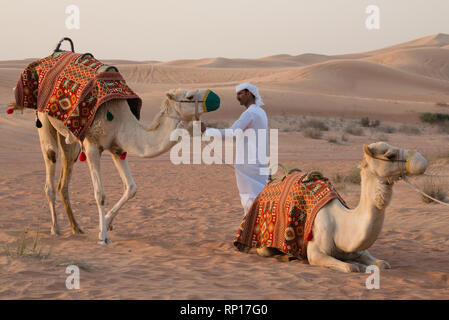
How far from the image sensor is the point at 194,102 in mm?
6285

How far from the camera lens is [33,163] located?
1662cm

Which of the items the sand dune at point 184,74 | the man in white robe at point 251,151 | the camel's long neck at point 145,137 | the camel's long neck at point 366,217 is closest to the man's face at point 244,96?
the man in white robe at point 251,151

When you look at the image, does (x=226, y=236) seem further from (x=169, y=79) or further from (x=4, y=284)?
(x=169, y=79)

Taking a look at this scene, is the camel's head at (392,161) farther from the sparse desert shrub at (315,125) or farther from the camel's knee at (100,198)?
the sparse desert shrub at (315,125)

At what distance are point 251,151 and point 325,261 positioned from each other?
1966 millimetres

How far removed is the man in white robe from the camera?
7133mm

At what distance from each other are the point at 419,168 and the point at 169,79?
244ft

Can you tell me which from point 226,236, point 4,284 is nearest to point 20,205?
point 226,236

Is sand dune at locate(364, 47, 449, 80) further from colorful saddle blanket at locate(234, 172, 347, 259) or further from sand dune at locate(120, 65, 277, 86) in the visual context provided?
colorful saddle blanket at locate(234, 172, 347, 259)

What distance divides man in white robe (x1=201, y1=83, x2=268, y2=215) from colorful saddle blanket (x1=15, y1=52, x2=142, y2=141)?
1.34m

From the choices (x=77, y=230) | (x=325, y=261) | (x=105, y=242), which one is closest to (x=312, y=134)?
(x=77, y=230)

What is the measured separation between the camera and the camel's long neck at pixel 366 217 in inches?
201

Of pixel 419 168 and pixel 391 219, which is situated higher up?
pixel 419 168

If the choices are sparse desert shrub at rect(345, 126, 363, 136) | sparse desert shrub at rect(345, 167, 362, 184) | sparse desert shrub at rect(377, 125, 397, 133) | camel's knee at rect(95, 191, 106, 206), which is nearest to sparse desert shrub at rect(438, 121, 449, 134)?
sparse desert shrub at rect(377, 125, 397, 133)
